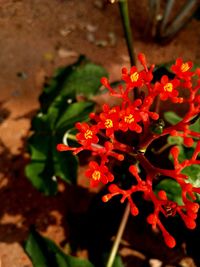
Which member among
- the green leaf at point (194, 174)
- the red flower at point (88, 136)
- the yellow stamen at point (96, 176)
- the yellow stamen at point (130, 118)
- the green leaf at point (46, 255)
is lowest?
the green leaf at point (46, 255)

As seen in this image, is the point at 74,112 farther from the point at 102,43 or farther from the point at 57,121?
the point at 102,43

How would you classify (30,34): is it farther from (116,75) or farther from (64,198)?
(64,198)

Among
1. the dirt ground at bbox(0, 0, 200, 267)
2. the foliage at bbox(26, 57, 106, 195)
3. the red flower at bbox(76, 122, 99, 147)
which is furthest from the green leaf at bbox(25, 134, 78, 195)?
the red flower at bbox(76, 122, 99, 147)

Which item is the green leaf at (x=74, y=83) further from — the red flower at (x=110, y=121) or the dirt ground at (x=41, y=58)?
the red flower at (x=110, y=121)

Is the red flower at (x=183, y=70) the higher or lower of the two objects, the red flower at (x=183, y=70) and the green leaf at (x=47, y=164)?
the higher

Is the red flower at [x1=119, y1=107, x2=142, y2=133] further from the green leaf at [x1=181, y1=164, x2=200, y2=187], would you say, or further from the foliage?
the foliage

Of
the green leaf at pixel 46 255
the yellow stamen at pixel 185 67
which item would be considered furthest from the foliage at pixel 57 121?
the yellow stamen at pixel 185 67

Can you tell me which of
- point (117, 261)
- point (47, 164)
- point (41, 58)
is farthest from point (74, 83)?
point (117, 261)
